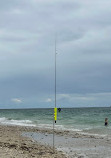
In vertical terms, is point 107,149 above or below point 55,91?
below

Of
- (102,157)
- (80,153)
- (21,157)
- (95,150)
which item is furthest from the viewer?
(95,150)

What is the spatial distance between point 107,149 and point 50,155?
15.0ft

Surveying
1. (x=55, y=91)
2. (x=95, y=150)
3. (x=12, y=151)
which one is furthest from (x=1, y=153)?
(x=95, y=150)

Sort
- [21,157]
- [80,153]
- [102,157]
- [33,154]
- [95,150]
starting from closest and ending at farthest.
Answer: [21,157] → [33,154] → [102,157] → [80,153] → [95,150]

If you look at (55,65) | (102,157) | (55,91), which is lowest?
(102,157)

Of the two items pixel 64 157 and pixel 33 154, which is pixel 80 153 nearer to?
pixel 64 157

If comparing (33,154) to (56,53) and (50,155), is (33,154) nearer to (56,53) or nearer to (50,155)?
(50,155)

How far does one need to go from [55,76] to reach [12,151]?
13.2 feet

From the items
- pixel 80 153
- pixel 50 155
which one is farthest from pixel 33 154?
pixel 80 153

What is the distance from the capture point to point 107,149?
608 inches

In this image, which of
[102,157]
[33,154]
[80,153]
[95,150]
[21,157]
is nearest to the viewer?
[21,157]

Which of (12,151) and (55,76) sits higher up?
(55,76)

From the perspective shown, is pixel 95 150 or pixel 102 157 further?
pixel 95 150

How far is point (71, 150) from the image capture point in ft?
48.6
